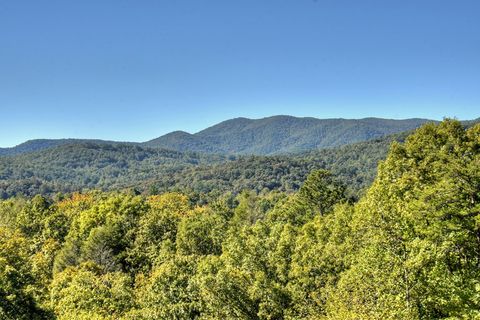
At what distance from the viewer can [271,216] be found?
89.6m

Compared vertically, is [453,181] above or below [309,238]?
above

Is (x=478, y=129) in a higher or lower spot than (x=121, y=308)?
higher

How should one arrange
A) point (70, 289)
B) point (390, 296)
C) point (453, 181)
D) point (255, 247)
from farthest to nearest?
point (255, 247) → point (70, 289) → point (453, 181) → point (390, 296)

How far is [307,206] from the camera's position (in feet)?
275

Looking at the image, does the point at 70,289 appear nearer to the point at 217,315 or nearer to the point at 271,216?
the point at 217,315

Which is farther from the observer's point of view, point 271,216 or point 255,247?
point 271,216

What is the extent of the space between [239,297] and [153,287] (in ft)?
33.2

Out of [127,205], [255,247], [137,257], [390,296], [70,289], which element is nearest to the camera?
[390,296]

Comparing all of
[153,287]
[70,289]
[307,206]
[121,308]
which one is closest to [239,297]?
[153,287]

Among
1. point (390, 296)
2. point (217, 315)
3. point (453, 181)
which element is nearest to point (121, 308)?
point (217, 315)

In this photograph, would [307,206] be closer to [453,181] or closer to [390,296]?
[453,181]

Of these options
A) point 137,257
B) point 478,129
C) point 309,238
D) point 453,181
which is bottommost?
point 137,257

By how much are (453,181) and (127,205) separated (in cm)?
7111

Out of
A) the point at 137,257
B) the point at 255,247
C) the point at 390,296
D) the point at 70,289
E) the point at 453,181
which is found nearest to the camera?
the point at 390,296
